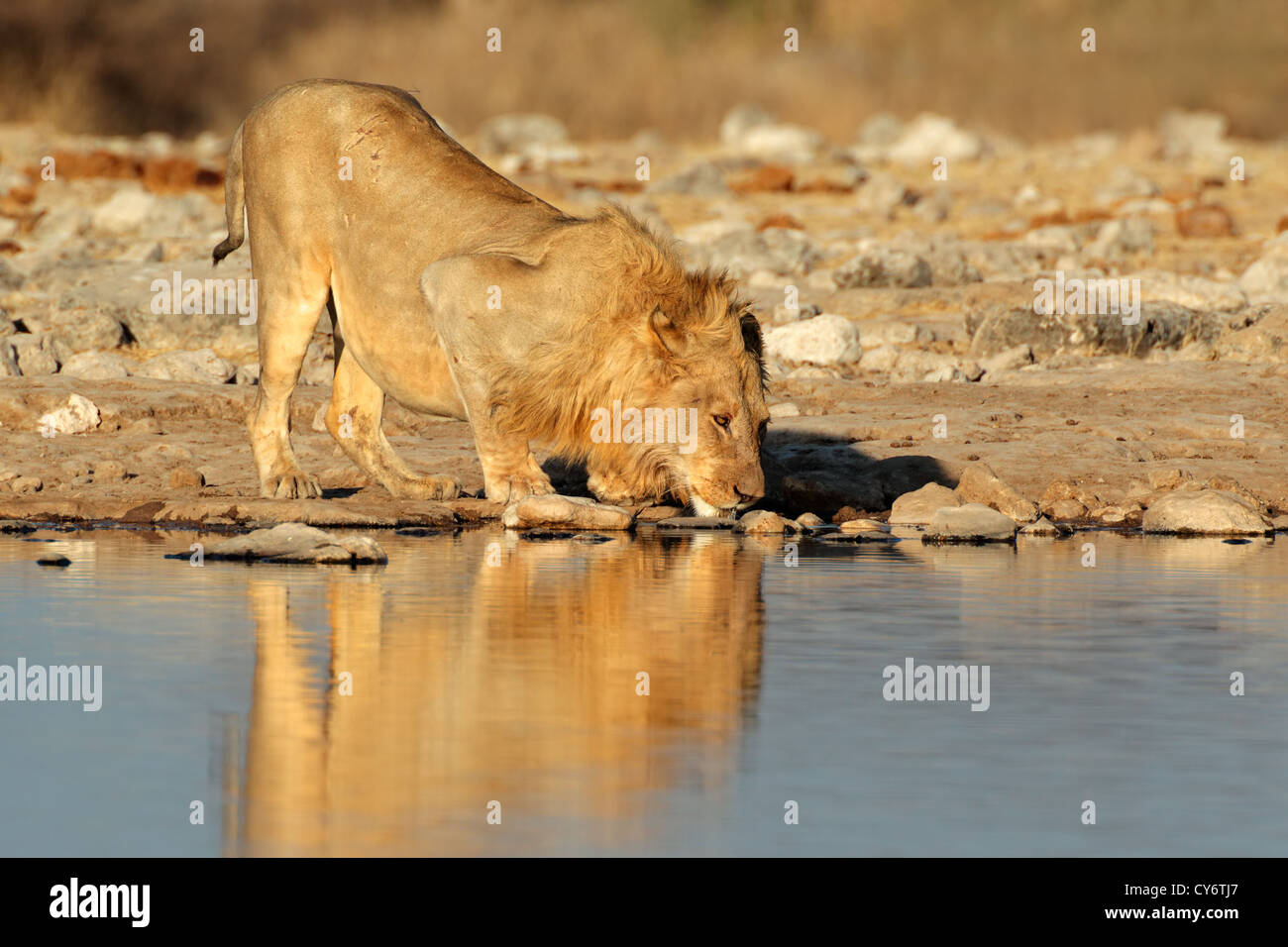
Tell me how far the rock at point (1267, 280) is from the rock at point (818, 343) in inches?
191

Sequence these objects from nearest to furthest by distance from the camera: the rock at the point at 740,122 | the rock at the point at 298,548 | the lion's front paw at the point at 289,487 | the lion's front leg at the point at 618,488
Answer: the rock at the point at 298,548 < the lion's front leg at the point at 618,488 < the lion's front paw at the point at 289,487 < the rock at the point at 740,122

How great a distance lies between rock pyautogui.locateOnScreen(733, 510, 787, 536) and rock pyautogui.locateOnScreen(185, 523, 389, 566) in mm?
2333

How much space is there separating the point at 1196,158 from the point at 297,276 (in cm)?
2178

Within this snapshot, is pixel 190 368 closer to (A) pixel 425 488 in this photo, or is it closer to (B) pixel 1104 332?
(A) pixel 425 488

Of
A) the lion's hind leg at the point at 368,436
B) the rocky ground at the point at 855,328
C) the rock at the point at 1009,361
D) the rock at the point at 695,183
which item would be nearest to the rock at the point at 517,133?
the rocky ground at the point at 855,328

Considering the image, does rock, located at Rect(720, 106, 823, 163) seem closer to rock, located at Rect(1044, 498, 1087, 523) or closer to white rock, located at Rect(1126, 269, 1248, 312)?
white rock, located at Rect(1126, 269, 1248, 312)

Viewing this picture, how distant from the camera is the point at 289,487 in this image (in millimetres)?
10766

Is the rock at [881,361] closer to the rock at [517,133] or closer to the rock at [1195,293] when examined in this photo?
the rock at [1195,293]

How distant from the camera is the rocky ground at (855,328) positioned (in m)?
11.4

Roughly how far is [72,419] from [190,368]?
252 centimetres

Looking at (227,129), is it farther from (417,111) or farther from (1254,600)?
(1254,600)

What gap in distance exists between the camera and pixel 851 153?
31.9m

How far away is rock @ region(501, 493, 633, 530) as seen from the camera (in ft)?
33.1
